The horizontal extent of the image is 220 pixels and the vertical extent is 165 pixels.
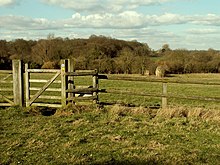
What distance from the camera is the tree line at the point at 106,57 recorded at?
51.5m

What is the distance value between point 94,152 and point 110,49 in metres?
57.4

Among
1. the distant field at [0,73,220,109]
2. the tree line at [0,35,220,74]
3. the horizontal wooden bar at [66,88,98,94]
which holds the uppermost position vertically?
the tree line at [0,35,220,74]

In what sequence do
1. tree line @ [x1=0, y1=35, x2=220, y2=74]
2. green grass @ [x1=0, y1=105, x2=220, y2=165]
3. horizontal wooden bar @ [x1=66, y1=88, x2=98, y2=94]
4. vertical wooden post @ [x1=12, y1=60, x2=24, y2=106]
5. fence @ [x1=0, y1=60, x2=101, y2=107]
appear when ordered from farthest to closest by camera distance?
tree line @ [x1=0, y1=35, x2=220, y2=74], vertical wooden post @ [x1=12, y1=60, x2=24, y2=106], fence @ [x1=0, y1=60, x2=101, y2=107], horizontal wooden bar @ [x1=66, y1=88, x2=98, y2=94], green grass @ [x1=0, y1=105, x2=220, y2=165]

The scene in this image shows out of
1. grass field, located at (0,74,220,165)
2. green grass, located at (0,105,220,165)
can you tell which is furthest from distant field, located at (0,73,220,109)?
green grass, located at (0,105,220,165)

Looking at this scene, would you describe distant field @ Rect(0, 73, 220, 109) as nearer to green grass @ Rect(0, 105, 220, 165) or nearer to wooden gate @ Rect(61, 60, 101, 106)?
wooden gate @ Rect(61, 60, 101, 106)

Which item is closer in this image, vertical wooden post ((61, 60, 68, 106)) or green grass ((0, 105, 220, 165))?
green grass ((0, 105, 220, 165))

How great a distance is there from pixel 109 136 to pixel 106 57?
47.9 m

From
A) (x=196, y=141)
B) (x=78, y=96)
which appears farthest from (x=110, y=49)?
(x=196, y=141)

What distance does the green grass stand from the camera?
6.24 m

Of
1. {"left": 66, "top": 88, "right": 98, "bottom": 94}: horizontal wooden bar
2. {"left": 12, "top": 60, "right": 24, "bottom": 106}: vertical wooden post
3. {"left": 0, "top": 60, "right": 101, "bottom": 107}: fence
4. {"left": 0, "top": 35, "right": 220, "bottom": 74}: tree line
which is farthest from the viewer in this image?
{"left": 0, "top": 35, "right": 220, "bottom": 74}: tree line

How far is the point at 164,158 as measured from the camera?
6207 mm

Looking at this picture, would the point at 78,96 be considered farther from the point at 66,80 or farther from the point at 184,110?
the point at 184,110

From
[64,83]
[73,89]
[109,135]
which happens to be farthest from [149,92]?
[109,135]

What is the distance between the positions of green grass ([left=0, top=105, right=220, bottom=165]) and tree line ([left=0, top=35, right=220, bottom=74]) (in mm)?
39328
